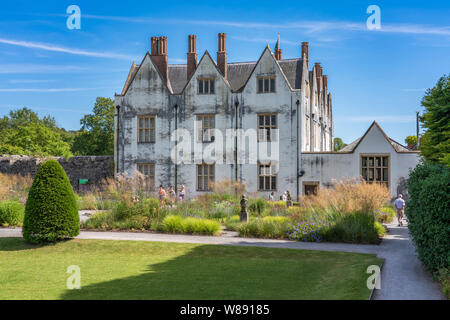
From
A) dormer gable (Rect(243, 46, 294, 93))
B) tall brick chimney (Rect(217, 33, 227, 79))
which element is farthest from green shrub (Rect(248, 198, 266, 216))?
tall brick chimney (Rect(217, 33, 227, 79))

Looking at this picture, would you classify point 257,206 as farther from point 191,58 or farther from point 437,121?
point 191,58

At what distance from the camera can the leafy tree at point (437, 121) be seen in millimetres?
12117

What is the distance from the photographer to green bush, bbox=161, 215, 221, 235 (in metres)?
16.1

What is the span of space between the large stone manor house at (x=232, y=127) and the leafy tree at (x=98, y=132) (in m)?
16.4

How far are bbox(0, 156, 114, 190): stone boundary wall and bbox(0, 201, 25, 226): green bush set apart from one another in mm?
14255

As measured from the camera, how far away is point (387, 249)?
13.2m

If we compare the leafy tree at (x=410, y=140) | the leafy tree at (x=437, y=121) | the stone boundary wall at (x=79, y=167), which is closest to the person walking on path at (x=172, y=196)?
the stone boundary wall at (x=79, y=167)

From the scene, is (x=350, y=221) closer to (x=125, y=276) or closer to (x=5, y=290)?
(x=125, y=276)

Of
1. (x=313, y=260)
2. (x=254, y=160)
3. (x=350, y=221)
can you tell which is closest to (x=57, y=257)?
(x=313, y=260)

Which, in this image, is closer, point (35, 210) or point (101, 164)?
point (35, 210)

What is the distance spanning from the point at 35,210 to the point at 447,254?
1205cm

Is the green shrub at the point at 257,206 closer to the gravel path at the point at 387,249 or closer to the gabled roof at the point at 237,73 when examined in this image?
the gravel path at the point at 387,249

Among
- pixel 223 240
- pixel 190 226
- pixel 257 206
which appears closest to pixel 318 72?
pixel 257 206

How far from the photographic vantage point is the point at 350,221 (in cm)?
1511
